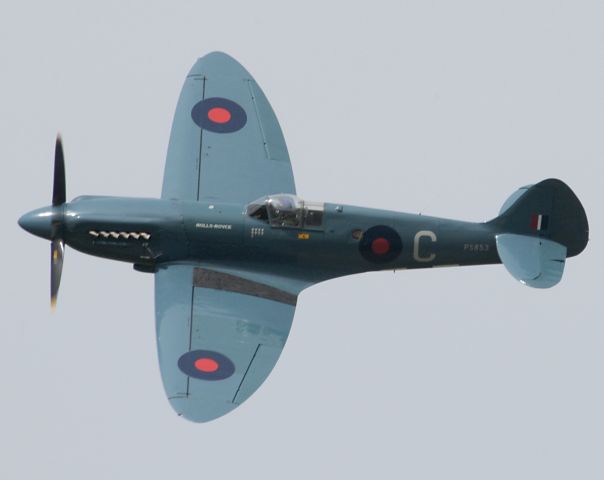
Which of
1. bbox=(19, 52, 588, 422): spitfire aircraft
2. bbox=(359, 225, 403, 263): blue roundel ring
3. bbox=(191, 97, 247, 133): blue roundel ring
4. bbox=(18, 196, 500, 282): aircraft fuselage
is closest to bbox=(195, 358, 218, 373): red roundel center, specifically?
bbox=(19, 52, 588, 422): spitfire aircraft

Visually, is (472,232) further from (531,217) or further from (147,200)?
→ (147,200)

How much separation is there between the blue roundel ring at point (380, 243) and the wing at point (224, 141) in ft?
5.77

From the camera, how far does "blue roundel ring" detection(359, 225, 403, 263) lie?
2853cm

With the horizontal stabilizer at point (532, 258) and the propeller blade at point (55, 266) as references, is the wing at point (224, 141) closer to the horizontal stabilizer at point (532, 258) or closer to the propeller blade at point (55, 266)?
the propeller blade at point (55, 266)

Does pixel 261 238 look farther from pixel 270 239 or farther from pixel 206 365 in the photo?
pixel 206 365

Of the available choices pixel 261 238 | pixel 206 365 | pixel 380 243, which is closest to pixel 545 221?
pixel 380 243

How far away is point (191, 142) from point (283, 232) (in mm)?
2564

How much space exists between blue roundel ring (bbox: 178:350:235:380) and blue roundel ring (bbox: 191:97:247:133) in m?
4.58

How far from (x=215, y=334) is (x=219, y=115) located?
14.8ft

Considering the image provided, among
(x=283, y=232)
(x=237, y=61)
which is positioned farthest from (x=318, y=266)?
(x=237, y=61)

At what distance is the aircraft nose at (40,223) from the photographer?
2839 cm

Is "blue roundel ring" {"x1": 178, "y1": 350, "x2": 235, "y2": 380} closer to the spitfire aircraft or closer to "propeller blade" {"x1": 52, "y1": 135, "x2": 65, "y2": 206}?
the spitfire aircraft

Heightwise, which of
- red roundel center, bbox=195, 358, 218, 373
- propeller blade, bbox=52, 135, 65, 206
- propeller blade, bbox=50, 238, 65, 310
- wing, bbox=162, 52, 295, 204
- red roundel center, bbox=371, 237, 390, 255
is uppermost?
wing, bbox=162, 52, 295, 204

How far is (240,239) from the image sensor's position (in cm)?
2842
